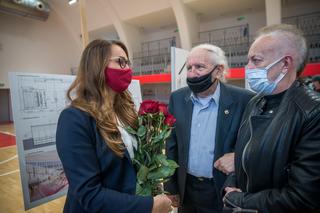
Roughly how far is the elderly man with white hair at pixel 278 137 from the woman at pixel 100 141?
1.28 ft

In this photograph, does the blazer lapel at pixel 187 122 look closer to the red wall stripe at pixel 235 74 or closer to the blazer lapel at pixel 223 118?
the blazer lapel at pixel 223 118

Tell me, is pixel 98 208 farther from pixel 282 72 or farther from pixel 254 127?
pixel 282 72

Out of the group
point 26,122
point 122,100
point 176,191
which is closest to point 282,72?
point 122,100

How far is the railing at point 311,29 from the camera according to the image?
6.53m

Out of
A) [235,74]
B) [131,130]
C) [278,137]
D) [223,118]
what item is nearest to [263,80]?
[278,137]

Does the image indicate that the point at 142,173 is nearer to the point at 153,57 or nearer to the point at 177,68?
the point at 177,68

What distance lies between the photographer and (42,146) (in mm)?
1921

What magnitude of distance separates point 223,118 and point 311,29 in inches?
286

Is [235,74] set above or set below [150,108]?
above

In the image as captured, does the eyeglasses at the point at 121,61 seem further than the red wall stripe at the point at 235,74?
No

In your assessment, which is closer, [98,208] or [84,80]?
[98,208]

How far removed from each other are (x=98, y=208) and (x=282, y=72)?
39.5 inches

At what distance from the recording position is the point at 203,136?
154 centimetres

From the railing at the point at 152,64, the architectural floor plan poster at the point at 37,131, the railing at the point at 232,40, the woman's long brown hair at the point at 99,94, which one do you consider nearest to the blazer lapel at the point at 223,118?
the woman's long brown hair at the point at 99,94
